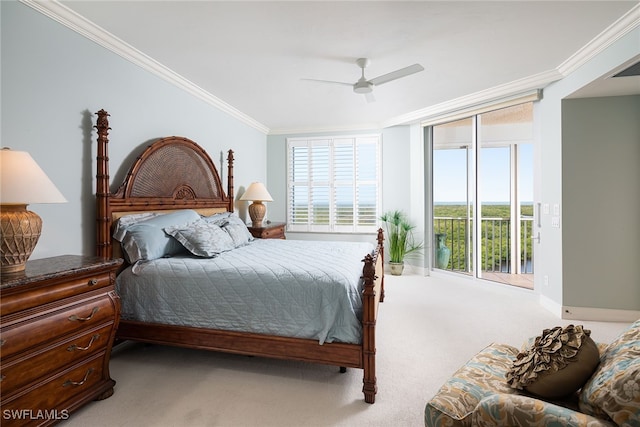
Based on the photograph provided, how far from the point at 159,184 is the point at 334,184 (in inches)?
130

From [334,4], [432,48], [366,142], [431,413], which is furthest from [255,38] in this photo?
[366,142]

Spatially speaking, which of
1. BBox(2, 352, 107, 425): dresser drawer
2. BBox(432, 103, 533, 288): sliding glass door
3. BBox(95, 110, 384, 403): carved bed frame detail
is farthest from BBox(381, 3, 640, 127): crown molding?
BBox(2, 352, 107, 425): dresser drawer

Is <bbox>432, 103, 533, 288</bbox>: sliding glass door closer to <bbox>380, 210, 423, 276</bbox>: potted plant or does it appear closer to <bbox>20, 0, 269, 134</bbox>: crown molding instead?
<bbox>380, 210, 423, 276</bbox>: potted plant

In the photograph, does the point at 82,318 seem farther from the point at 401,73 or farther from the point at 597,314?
the point at 597,314

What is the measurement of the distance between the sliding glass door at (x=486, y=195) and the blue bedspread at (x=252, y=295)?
310cm

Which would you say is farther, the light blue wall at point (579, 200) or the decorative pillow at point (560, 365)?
the light blue wall at point (579, 200)

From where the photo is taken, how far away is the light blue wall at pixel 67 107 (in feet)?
6.64

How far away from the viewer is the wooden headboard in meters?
2.54

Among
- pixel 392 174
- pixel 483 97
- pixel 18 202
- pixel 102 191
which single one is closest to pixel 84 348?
pixel 18 202

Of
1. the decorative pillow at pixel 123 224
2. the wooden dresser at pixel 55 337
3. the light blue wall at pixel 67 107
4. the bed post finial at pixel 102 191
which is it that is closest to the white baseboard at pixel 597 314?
the wooden dresser at pixel 55 337

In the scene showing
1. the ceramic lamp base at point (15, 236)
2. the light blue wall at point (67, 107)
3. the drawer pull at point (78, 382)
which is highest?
the light blue wall at point (67, 107)

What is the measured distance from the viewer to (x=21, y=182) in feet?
5.30

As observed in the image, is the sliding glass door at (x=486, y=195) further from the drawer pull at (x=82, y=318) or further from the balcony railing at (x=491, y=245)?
the drawer pull at (x=82, y=318)

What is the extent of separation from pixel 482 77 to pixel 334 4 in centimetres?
222
